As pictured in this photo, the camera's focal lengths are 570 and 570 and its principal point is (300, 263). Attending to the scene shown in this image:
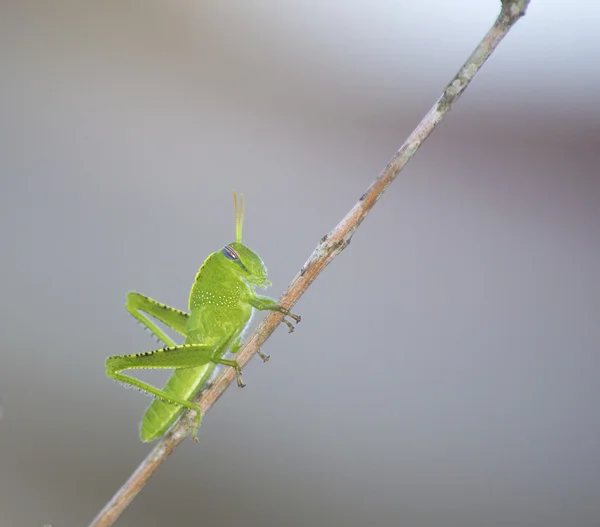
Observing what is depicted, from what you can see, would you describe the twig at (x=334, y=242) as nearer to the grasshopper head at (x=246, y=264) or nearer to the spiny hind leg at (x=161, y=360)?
the spiny hind leg at (x=161, y=360)

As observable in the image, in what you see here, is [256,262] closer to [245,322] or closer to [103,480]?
[245,322]

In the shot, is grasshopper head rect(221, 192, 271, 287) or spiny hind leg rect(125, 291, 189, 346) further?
spiny hind leg rect(125, 291, 189, 346)

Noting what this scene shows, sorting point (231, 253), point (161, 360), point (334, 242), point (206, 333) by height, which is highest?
point (334, 242)

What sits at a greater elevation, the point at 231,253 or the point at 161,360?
the point at 231,253

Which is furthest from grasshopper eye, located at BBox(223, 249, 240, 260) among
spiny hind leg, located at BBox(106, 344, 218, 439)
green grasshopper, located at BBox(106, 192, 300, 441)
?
spiny hind leg, located at BBox(106, 344, 218, 439)

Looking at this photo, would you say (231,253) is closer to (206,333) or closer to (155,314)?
(206,333)

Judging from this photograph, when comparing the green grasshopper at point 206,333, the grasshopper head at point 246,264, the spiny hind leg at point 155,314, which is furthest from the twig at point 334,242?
the spiny hind leg at point 155,314

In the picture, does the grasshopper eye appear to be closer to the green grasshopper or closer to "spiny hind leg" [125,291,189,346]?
the green grasshopper

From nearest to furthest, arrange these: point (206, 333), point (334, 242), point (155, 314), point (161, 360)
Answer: point (334, 242) → point (161, 360) → point (206, 333) → point (155, 314)

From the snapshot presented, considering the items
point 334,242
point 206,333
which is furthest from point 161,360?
point 334,242
